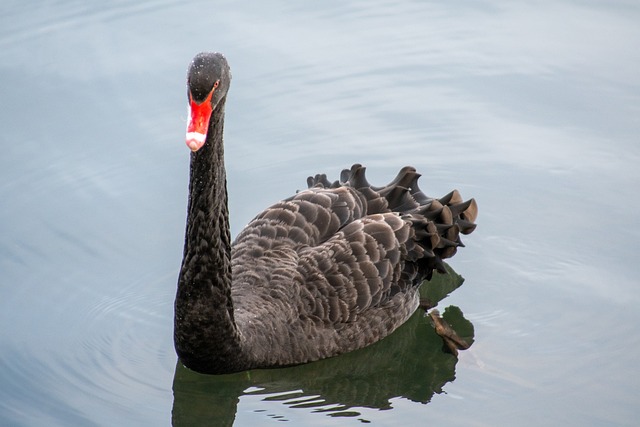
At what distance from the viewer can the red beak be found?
589cm

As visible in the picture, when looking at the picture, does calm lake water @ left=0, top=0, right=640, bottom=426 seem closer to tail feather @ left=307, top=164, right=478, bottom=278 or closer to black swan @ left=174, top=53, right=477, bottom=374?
black swan @ left=174, top=53, right=477, bottom=374

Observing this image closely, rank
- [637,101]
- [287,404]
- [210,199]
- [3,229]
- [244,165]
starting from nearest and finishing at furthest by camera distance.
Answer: [210,199] → [287,404] → [3,229] → [244,165] → [637,101]

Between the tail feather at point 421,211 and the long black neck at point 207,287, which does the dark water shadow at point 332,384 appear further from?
the tail feather at point 421,211

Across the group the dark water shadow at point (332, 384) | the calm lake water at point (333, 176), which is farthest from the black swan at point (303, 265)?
the calm lake water at point (333, 176)

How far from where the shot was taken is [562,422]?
6.83 metres

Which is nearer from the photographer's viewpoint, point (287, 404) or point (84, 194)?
point (287, 404)

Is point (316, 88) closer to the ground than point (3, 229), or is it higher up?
higher up

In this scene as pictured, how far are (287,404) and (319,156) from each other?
2.78m

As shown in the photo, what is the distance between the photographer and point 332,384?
721 centimetres

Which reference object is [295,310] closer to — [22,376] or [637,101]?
[22,376]

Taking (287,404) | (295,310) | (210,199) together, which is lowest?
(287,404)

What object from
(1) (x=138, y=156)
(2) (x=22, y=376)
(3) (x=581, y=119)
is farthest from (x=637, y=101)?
(2) (x=22, y=376)

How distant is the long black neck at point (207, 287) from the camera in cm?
655

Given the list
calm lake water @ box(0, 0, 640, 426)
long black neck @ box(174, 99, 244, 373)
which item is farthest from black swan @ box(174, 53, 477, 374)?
calm lake water @ box(0, 0, 640, 426)
